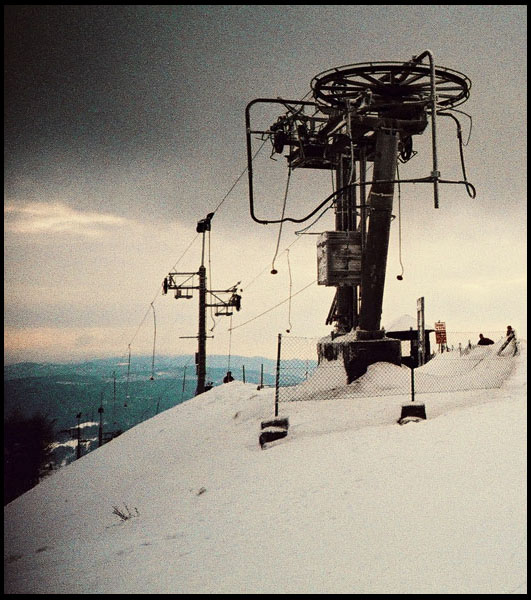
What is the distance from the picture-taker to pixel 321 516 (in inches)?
245

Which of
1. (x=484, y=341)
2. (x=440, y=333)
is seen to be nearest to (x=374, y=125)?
(x=484, y=341)

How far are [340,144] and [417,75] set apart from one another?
9.82ft

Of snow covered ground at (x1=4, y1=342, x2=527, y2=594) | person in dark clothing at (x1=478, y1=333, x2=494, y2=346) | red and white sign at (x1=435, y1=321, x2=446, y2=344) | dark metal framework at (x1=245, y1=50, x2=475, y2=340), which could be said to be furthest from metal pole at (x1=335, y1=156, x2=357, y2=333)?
red and white sign at (x1=435, y1=321, x2=446, y2=344)

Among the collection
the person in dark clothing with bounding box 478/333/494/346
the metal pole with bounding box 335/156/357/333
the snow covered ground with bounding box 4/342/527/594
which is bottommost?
the snow covered ground with bounding box 4/342/527/594

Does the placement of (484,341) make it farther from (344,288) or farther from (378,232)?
(378,232)

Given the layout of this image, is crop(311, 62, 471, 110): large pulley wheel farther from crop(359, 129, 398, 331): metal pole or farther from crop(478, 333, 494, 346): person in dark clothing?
crop(478, 333, 494, 346): person in dark clothing

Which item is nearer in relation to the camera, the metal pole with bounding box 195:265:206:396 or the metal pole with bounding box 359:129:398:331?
the metal pole with bounding box 359:129:398:331

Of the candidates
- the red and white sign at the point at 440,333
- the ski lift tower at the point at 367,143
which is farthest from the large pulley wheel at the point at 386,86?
the red and white sign at the point at 440,333

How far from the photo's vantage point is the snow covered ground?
4816 mm

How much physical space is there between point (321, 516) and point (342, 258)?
32.3ft

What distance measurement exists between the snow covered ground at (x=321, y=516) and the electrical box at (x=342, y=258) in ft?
13.2

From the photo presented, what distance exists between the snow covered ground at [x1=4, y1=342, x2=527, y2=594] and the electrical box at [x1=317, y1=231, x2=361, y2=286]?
13.2 feet

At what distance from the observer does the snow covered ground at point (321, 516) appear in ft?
15.8

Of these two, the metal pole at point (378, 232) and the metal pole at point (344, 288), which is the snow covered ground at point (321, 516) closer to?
the metal pole at point (378, 232)
